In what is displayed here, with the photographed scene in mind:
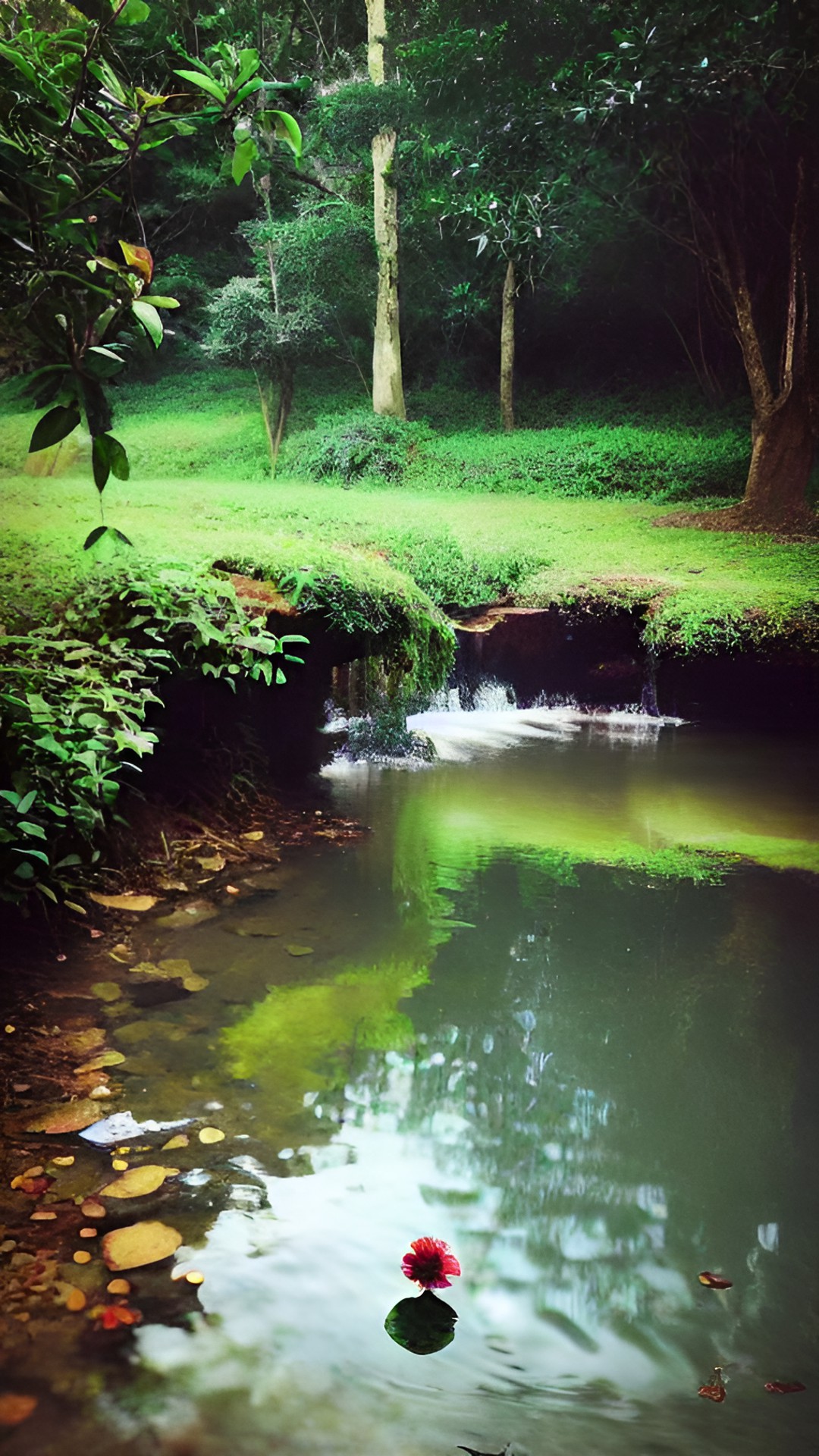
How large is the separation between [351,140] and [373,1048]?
14.0ft

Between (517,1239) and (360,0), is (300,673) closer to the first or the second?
(517,1239)

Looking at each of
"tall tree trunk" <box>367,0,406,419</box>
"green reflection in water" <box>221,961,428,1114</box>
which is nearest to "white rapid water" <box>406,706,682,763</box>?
"tall tree trunk" <box>367,0,406,419</box>

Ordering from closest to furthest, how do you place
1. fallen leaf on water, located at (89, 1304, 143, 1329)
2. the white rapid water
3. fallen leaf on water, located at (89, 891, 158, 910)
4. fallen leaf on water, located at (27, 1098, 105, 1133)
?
fallen leaf on water, located at (89, 1304, 143, 1329)
fallen leaf on water, located at (27, 1098, 105, 1133)
fallen leaf on water, located at (89, 891, 158, 910)
the white rapid water

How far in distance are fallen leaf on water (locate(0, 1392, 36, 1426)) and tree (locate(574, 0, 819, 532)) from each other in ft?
13.6

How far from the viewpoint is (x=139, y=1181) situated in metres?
1.36

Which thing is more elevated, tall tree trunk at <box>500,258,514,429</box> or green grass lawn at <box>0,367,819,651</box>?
tall tree trunk at <box>500,258,514,429</box>

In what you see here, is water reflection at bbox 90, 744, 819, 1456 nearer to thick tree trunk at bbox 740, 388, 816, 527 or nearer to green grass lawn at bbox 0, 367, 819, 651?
green grass lawn at bbox 0, 367, 819, 651

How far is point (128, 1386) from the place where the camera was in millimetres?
1047

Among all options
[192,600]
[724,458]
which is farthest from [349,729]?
[724,458]

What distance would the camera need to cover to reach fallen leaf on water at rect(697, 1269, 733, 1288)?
1.27 meters

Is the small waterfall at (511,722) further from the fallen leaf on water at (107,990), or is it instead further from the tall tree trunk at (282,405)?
the fallen leaf on water at (107,990)

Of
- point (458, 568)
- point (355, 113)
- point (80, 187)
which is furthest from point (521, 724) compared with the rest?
point (80, 187)

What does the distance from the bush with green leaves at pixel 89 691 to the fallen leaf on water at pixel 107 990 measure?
224mm

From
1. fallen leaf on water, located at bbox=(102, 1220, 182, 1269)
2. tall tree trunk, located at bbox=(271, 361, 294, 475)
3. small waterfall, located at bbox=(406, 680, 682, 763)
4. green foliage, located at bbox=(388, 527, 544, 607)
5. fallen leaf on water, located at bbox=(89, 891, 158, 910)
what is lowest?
fallen leaf on water, located at bbox=(102, 1220, 182, 1269)
